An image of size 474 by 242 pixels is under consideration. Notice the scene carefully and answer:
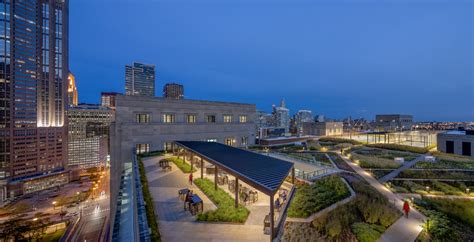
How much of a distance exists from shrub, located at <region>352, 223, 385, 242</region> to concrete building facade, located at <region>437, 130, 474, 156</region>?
112 feet

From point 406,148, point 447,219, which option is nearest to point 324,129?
point 406,148

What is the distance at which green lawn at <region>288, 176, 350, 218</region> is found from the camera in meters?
9.55

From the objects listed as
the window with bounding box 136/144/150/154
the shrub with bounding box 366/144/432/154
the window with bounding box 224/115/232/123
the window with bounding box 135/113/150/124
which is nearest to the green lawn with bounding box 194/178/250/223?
the window with bounding box 136/144/150/154

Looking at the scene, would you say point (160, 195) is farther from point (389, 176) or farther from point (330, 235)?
point (389, 176)

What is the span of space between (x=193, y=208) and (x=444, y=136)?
141ft

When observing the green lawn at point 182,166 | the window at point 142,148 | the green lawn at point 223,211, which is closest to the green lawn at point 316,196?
the green lawn at point 223,211

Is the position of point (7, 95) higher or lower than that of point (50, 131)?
higher

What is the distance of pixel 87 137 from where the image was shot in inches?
3408

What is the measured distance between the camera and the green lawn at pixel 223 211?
7.72 m

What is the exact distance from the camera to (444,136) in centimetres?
3170

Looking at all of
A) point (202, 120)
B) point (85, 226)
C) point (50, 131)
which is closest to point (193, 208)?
point (202, 120)

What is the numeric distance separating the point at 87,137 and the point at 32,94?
98.5ft

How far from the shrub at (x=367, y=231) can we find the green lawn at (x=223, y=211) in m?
4.91

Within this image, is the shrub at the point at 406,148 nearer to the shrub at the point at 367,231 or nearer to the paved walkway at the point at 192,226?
the shrub at the point at 367,231
